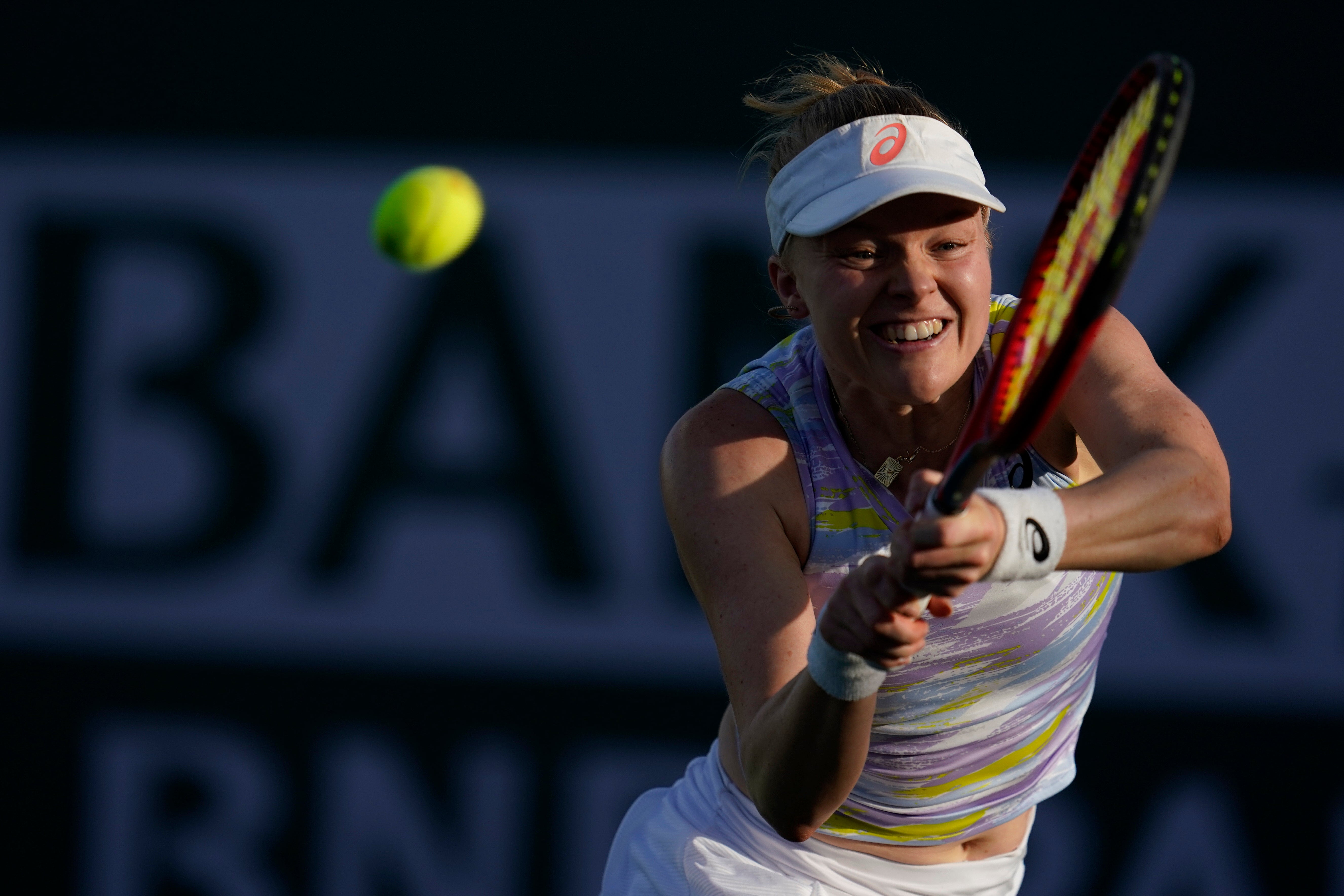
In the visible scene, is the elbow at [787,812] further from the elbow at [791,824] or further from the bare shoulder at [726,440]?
the bare shoulder at [726,440]

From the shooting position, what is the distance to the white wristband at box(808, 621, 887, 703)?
1325mm

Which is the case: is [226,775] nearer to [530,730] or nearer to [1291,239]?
[530,730]

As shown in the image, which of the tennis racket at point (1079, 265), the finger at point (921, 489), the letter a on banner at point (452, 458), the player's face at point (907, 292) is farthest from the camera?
the letter a on banner at point (452, 458)

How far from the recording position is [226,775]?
11.3 ft

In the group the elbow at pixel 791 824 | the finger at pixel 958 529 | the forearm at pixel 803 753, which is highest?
the finger at pixel 958 529

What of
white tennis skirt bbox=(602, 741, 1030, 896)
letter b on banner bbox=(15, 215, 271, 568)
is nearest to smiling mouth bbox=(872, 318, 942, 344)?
white tennis skirt bbox=(602, 741, 1030, 896)

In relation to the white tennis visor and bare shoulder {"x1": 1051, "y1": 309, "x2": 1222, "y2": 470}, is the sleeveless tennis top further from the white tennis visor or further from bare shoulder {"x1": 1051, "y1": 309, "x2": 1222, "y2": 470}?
the white tennis visor

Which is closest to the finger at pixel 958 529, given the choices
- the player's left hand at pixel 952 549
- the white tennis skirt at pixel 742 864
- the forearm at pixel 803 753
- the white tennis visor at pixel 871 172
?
the player's left hand at pixel 952 549

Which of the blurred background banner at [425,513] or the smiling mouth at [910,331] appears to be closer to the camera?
the smiling mouth at [910,331]

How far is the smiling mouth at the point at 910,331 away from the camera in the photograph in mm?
1593

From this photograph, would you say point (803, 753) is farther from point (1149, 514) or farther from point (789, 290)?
point (789, 290)

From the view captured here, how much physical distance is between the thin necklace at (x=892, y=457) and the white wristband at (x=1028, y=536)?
0.44 meters

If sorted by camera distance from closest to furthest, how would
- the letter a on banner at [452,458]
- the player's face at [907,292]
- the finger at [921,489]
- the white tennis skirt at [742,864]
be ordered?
the finger at [921,489] → the player's face at [907,292] → the white tennis skirt at [742,864] → the letter a on banner at [452,458]

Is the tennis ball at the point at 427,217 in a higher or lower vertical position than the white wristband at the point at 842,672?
higher
